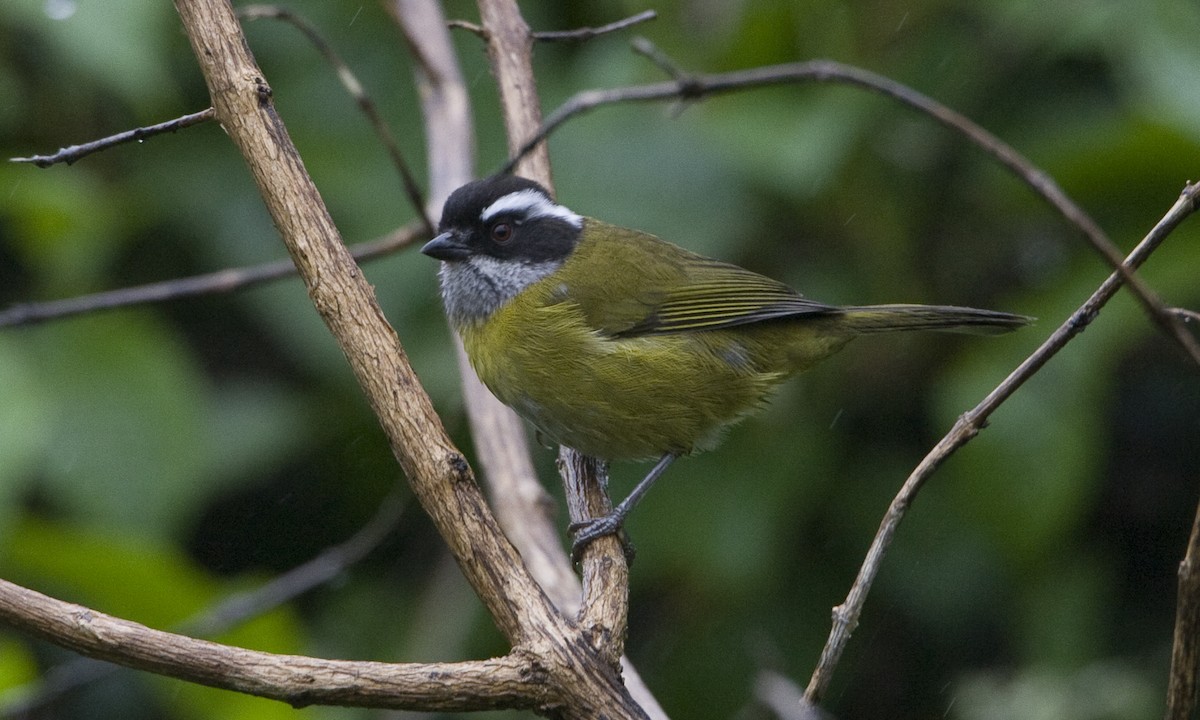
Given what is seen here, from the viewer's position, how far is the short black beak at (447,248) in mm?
3436

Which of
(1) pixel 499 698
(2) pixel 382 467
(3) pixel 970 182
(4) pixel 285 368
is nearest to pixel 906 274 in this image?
(3) pixel 970 182

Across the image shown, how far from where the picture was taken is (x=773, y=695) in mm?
2402

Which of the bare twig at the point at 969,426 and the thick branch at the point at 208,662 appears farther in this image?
the bare twig at the point at 969,426

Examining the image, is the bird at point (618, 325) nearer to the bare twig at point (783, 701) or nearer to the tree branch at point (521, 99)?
the tree branch at point (521, 99)

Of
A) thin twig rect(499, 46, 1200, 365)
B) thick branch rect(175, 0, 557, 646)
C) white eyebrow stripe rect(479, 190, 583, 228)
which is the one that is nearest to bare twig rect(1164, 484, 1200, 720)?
thin twig rect(499, 46, 1200, 365)

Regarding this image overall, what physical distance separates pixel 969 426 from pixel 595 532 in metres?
0.96

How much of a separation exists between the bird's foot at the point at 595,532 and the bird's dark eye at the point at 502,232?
0.97m

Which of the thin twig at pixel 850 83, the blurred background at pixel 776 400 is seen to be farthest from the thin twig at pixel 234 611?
the thin twig at pixel 850 83

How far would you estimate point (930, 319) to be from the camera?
11.3 feet

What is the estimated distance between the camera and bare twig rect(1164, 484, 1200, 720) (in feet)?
5.84

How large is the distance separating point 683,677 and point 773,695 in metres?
2.03

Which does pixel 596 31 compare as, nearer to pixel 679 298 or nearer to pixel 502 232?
pixel 502 232

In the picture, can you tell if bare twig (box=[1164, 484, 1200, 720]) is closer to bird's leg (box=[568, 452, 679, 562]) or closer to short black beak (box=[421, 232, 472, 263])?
bird's leg (box=[568, 452, 679, 562])

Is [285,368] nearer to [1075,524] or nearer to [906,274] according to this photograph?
[906,274]
